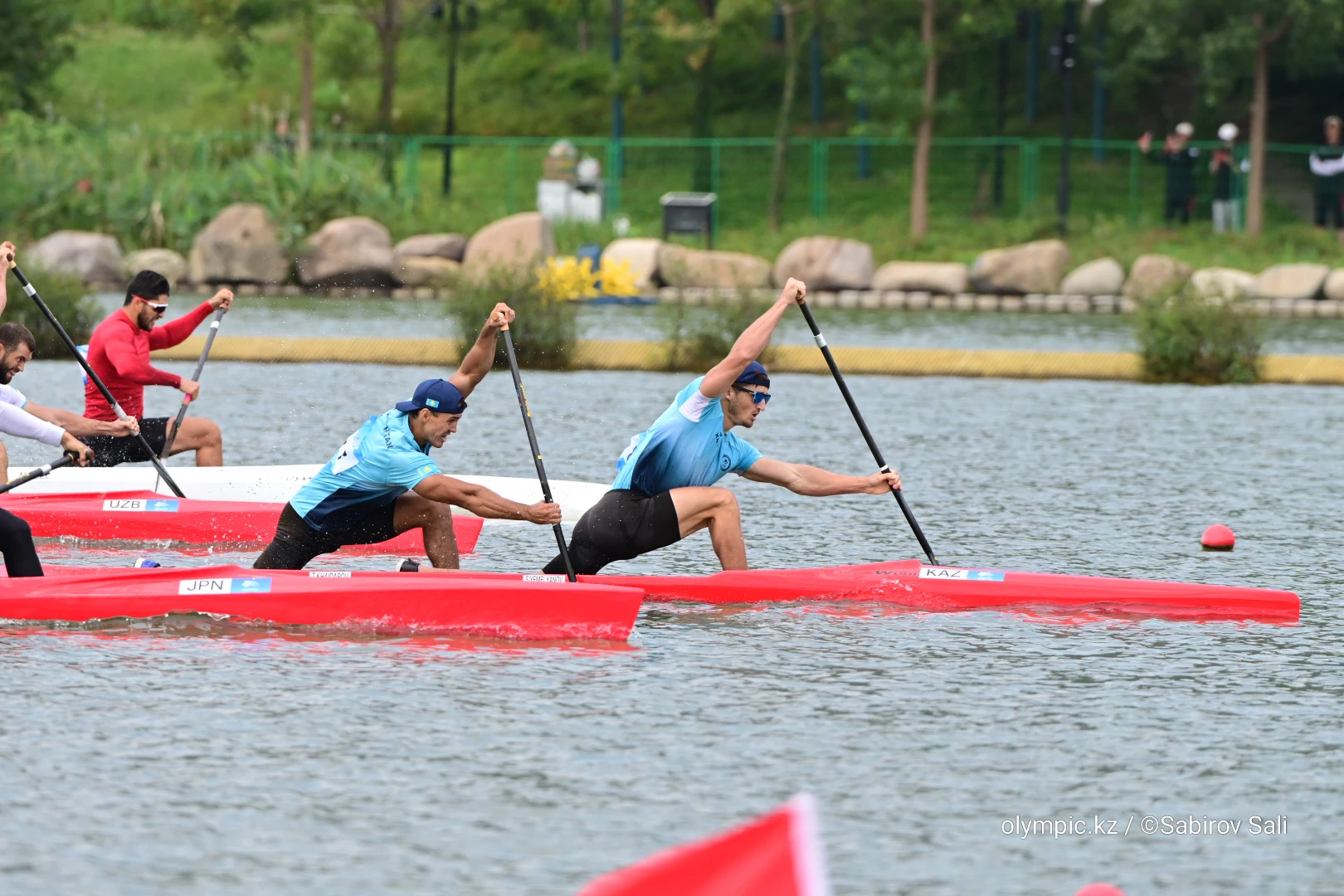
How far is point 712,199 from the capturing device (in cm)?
3772

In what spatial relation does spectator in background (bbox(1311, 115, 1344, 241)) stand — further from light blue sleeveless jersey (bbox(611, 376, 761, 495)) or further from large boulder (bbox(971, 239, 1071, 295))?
light blue sleeveless jersey (bbox(611, 376, 761, 495))

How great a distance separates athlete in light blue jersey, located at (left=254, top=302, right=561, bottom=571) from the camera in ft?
31.7

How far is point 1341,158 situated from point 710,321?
17388mm

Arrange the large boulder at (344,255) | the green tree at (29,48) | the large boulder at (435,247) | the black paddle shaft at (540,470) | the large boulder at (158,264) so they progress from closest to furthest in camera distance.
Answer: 1. the black paddle shaft at (540,470)
2. the large boulder at (158,264)
3. the large boulder at (344,255)
4. the large boulder at (435,247)
5. the green tree at (29,48)

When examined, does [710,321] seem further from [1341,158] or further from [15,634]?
[1341,158]

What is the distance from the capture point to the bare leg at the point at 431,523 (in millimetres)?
10258

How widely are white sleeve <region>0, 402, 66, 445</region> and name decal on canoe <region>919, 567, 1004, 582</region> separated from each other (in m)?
4.37

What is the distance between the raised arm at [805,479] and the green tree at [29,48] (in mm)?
37729

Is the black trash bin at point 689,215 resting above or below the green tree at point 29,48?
below

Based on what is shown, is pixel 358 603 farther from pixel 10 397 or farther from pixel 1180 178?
pixel 1180 178

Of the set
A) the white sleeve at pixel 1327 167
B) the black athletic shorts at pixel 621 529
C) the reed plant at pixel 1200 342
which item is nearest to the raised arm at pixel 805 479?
the black athletic shorts at pixel 621 529

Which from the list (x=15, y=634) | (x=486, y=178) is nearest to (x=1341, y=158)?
(x=486, y=178)

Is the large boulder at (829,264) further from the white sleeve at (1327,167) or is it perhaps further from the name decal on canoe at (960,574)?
the name decal on canoe at (960,574)

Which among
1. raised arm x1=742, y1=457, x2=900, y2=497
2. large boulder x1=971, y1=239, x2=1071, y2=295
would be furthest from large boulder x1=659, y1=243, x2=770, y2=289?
raised arm x1=742, y1=457, x2=900, y2=497
